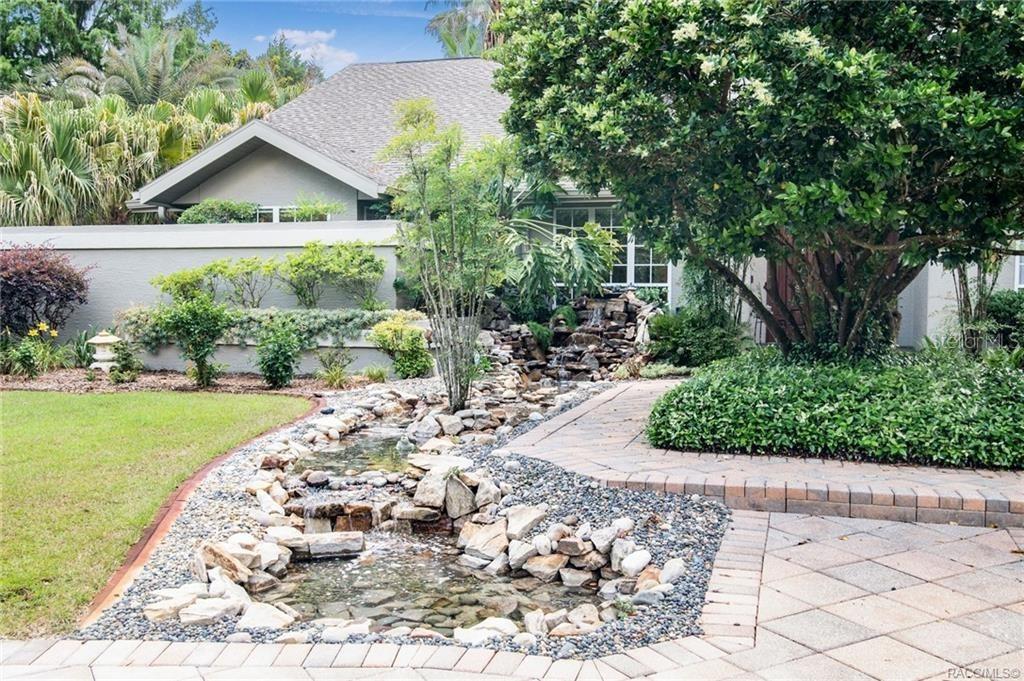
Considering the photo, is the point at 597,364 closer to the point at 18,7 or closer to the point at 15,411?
the point at 15,411

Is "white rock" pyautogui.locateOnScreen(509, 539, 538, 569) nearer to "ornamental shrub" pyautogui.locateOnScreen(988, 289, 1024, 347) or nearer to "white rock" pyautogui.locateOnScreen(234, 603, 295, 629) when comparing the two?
"white rock" pyautogui.locateOnScreen(234, 603, 295, 629)

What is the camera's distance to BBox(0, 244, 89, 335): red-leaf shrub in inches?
475

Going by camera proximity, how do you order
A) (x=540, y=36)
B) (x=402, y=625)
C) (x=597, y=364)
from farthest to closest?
1. (x=597, y=364)
2. (x=540, y=36)
3. (x=402, y=625)

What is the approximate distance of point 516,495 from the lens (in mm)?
5582

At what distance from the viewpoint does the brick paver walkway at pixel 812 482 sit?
15.5ft

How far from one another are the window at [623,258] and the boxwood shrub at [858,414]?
329 inches

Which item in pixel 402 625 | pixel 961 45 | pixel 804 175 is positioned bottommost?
pixel 402 625

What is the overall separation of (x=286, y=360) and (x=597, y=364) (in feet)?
15.8

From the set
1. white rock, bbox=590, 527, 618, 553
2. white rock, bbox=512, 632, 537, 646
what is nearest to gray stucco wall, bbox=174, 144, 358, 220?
white rock, bbox=590, 527, 618, 553

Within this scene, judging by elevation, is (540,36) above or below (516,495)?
above

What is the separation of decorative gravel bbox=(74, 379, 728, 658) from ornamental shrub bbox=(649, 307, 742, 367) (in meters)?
5.15

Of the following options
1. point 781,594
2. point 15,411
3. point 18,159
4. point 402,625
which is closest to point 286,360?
point 15,411

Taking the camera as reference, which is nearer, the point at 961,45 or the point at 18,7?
the point at 961,45

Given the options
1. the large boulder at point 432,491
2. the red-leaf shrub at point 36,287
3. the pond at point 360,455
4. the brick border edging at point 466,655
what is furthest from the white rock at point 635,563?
the red-leaf shrub at point 36,287
